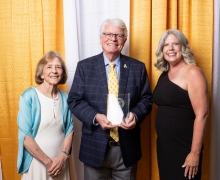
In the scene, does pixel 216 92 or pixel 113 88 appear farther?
pixel 216 92

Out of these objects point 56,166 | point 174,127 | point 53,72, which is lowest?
point 56,166

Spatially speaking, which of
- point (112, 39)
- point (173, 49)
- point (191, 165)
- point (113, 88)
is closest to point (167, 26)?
point (173, 49)

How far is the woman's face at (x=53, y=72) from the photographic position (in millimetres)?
1531

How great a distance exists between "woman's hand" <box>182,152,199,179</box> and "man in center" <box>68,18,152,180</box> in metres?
0.31

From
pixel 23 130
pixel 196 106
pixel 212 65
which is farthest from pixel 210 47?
pixel 23 130

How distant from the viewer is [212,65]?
6.52 feet

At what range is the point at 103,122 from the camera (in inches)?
56.7

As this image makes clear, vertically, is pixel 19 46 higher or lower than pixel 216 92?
higher

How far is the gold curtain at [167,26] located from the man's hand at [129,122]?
0.54m

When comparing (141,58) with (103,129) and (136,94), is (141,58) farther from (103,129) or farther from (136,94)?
(103,129)

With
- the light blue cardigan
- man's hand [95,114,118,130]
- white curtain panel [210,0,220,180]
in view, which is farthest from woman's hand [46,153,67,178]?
white curtain panel [210,0,220,180]

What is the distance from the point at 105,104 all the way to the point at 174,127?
41 cm

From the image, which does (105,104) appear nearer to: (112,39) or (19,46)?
(112,39)

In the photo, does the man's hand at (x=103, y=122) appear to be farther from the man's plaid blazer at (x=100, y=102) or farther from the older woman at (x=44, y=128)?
the older woman at (x=44, y=128)
